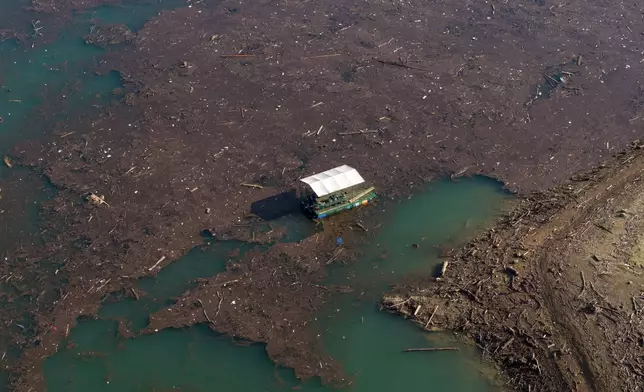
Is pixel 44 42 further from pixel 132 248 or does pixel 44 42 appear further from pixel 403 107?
pixel 403 107

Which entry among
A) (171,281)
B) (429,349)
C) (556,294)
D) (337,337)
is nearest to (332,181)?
(337,337)

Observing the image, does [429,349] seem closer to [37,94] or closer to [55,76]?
[37,94]

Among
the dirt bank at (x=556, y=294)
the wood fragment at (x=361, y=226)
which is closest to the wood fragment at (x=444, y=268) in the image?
the dirt bank at (x=556, y=294)

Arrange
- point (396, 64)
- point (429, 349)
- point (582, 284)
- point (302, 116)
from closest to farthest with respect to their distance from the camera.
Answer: point (429, 349)
point (582, 284)
point (302, 116)
point (396, 64)

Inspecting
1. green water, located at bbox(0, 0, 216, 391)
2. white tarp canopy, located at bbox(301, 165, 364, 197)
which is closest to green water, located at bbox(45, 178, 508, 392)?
green water, located at bbox(0, 0, 216, 391)

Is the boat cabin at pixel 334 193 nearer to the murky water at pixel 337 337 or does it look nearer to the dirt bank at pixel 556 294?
the murky water at pixel 337 337

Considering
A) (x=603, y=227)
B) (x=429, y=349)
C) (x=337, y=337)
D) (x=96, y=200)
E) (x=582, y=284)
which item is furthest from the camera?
(x=96, y=200)

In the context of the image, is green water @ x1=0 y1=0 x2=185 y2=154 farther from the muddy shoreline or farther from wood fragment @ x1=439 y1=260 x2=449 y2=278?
wood fragment @ x1=439 y1=260 x2=449 y2=278
